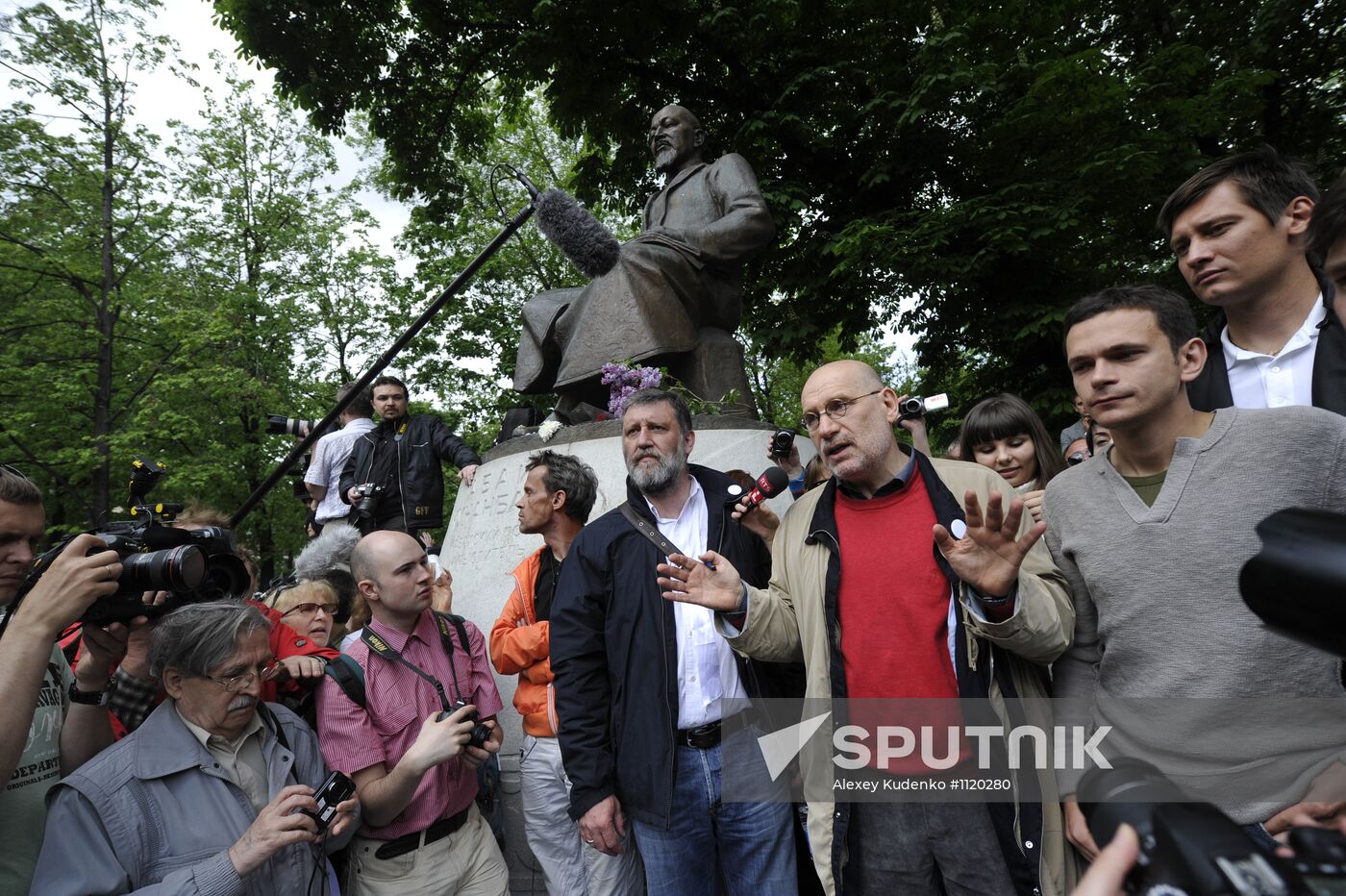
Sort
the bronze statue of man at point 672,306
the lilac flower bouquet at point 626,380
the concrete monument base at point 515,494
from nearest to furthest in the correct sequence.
Answer: 1. the concrete monument base at point 515,494
2. the lilac flower bouquet at point 626,380
3. the bronze statue of man at point 672,306

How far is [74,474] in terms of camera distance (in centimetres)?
1455

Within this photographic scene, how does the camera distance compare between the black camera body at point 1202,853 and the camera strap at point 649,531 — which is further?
the camera strap at point 649,531

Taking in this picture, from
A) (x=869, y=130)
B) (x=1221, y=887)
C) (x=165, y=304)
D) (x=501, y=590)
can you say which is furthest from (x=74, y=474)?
(x=1221, y=887)

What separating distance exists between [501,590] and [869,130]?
8.66 m

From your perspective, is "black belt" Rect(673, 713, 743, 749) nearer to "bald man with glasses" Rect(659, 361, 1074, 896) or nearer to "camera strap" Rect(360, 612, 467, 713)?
"bald man with glasses" Rect(659, 361, 1074, 896)

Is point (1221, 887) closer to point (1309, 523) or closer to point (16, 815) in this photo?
point (1309, 523)

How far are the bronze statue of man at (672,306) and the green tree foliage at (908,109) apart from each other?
12.1 ft

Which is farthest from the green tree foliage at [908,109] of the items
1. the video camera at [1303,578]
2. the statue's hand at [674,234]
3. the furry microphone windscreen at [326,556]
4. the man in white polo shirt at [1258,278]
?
the video camera at [1303,578]

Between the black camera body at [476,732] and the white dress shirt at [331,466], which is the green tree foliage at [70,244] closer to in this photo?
the white dress shirt at [331,466]

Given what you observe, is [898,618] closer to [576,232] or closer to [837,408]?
[837,408]

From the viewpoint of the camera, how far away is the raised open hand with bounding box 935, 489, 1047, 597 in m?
1.85

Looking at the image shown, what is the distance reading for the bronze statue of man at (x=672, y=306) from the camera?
225 inches

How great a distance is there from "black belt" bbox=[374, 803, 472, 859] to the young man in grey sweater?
196 centimetres

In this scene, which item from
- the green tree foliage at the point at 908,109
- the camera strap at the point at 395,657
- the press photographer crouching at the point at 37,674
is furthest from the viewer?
the green tree foliage at the point at 908,109
